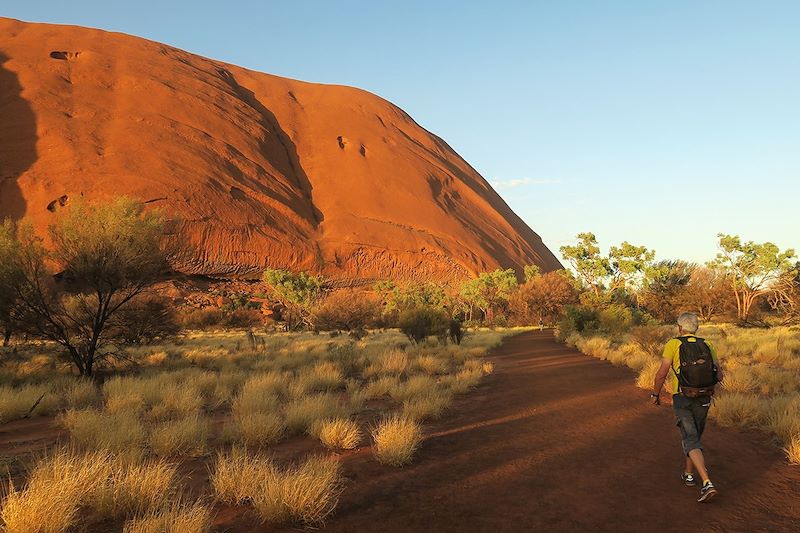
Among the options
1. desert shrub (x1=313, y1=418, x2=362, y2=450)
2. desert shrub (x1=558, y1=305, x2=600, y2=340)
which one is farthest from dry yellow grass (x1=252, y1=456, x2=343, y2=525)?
desert shrub (x1=558, y1=305, x2=600, y2=340)

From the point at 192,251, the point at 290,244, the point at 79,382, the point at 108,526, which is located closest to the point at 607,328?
the point at 192,251

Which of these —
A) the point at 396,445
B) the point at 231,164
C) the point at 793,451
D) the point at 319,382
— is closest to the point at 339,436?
the point at 396,445

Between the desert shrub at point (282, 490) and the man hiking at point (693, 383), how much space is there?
3473mm

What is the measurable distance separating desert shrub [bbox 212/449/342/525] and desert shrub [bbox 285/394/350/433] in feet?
8.11

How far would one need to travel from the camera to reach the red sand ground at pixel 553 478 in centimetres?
423

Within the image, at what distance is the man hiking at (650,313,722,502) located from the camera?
466 centimetres

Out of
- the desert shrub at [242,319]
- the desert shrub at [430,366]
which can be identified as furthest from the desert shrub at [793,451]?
the desert shrub at [242,319]

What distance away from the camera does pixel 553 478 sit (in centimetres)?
544

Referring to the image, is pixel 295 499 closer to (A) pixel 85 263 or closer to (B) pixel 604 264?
(A) pixel 85 263

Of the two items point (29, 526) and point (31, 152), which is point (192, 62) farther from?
point (29, 526)

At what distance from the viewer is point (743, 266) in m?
36.2

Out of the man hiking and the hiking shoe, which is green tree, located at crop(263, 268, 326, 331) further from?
the hiking shoe

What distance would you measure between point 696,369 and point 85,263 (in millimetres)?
13680

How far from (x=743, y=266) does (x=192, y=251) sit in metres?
39.2
